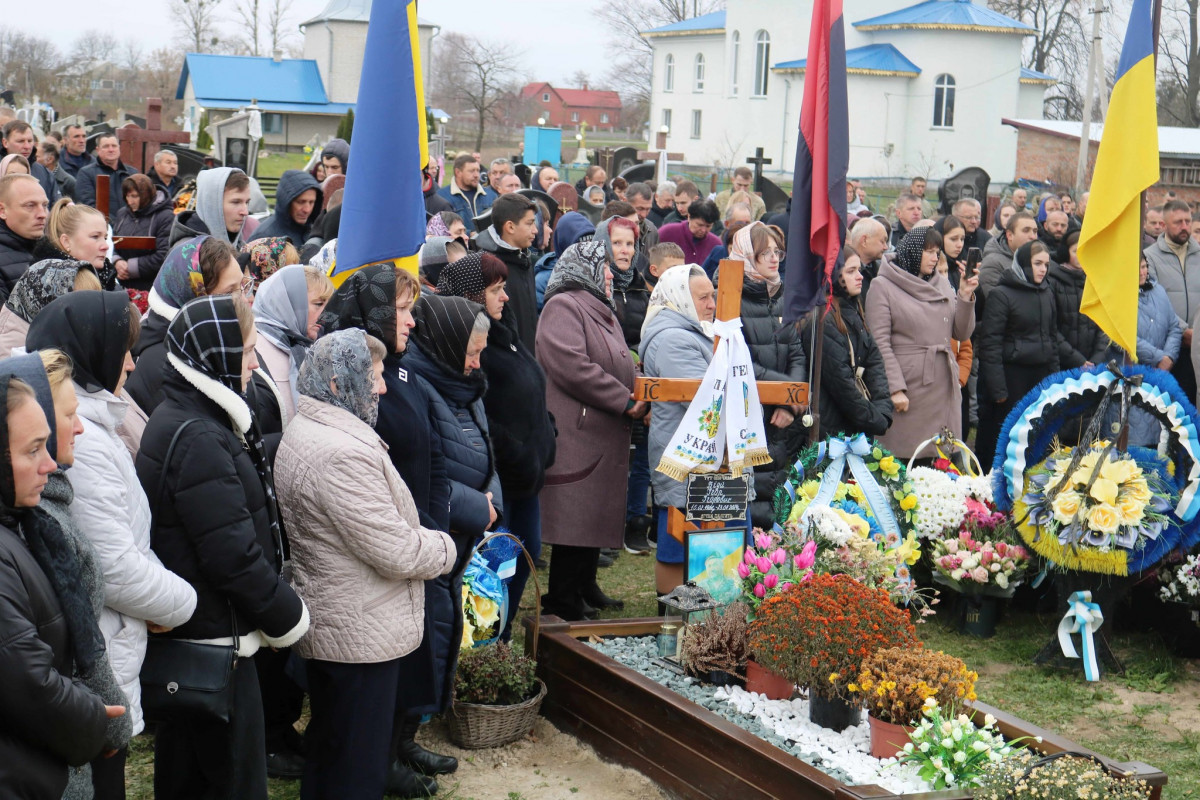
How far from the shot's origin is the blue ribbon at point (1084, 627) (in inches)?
248

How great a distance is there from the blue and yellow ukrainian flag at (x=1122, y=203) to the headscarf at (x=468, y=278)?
3.17 meters

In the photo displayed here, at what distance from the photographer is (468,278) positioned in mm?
5520

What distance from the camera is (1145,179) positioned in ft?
20.8

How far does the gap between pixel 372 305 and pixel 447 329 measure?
1.49 ft

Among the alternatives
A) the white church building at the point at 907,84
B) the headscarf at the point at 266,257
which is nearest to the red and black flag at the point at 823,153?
the headscarf at the point at 266,257

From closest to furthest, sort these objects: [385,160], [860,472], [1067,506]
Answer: [385,160] → [1067,506] → [860,472]

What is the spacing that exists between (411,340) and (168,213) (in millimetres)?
4631

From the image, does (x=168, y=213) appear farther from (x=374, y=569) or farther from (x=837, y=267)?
(x=374, y=569)

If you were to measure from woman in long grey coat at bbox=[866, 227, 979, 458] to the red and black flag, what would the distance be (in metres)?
1.75

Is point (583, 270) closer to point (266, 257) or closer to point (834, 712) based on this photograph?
point (266, 257)

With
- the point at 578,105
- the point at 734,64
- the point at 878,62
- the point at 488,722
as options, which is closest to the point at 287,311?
the point at 488,722

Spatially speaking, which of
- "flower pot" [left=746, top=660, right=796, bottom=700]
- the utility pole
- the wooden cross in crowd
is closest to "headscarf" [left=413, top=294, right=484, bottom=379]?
the wooden cross in crowd

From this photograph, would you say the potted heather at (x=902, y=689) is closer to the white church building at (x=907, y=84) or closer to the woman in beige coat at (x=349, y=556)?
the woman in beige coat at (x=349, y=556)

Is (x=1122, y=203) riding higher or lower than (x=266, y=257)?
higher
